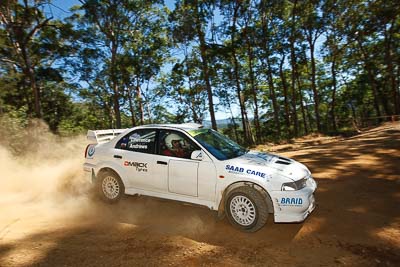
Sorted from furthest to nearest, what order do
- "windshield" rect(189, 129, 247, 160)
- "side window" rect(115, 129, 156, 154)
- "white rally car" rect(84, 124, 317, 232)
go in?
"side window" rect(115, 129, 156, 154) < "windshield" rect(189, 129, 247, 160) < "white rally car" rect(84, 124, 317, 232)

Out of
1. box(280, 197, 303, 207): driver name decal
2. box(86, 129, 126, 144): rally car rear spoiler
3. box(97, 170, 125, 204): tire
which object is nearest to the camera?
box(280, 197, 303, 207): driver name decal

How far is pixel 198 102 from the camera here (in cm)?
3447

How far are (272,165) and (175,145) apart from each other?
1874 mm

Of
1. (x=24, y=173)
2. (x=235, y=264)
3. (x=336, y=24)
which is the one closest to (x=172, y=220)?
(x=235, y=264)

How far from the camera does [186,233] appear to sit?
439 cm

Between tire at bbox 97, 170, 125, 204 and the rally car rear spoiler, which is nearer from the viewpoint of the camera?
tire at bbox 97, 170, 125, 204

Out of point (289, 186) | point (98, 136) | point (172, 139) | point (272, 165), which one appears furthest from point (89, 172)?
point (289, 186)

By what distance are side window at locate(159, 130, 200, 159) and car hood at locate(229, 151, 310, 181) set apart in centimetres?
86

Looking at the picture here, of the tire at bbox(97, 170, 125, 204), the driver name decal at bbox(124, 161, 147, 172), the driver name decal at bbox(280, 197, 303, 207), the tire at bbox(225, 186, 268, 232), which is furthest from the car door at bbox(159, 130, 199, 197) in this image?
the driver name decal at bbox(280, 197, 303, 207)

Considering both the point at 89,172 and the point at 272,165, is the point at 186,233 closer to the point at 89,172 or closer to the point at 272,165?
the point at 272,165

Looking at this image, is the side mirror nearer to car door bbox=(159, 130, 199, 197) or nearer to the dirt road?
car door bbox=(159, 130, 199, 197)

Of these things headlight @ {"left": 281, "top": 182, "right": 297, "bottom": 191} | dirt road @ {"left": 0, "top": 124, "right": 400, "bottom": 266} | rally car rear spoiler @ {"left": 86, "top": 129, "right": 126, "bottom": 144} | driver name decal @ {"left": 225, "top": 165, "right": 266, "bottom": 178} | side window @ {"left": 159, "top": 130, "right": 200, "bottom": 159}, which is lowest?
dirt road @ {"left": 0, "top": 124, "right": 400, "bottom": 266}

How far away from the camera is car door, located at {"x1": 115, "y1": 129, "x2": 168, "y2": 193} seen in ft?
16.6

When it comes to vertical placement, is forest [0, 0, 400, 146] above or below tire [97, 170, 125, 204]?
above
